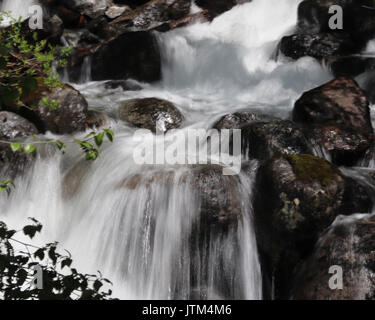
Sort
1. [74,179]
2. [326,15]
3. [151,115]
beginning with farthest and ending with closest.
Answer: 1. [326,15]
2. [151,115]
3. [74,179]

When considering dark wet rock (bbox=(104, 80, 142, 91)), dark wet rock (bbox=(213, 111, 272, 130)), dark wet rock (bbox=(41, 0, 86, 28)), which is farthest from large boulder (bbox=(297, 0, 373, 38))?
dark wet rock (bbox=(41, 0, 86, 28))

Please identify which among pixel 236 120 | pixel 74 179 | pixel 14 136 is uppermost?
pixel 236 120

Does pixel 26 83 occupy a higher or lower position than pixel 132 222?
lower

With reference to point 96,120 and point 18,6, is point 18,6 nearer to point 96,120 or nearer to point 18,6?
point 18,6

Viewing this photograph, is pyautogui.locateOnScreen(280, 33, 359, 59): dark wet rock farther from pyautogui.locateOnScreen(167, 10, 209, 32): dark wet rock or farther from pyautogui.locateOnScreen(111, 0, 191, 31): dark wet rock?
pyautogui.locateOnScreen(111, 0, 191, 31): dark wet rock

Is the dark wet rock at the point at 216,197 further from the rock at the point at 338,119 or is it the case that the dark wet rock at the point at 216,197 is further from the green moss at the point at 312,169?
the rock at the point at 338,119

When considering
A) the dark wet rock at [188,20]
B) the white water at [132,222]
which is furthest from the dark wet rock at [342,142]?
the dark wet rock at [188,20]

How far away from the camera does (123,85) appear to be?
9203mm

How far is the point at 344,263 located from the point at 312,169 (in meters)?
1.21

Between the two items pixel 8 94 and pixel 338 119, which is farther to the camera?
pixel 338 119

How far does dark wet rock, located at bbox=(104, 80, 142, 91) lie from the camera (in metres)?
9.14

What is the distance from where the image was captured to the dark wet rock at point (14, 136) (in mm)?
5416

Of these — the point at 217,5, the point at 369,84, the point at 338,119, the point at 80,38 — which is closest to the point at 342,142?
the point at 338,119

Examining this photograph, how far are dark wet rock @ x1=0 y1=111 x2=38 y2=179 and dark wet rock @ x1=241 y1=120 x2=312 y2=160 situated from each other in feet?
11.3
